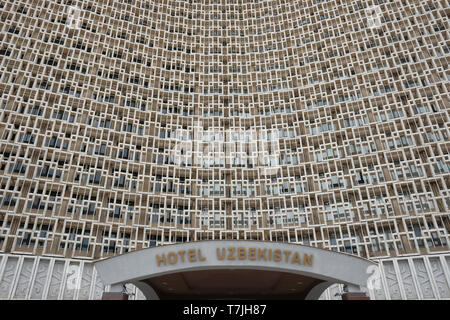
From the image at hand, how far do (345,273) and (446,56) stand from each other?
36103mm

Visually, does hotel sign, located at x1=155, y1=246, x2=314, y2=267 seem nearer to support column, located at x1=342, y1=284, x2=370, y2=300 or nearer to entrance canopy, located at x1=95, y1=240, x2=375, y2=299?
entrance canopy, located at x1=95, y1=240, x2=375, y2=299

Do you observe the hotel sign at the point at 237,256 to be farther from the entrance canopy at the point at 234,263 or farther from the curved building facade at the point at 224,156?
the curved building facade at the point at 224,156

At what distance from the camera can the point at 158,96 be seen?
49281mm

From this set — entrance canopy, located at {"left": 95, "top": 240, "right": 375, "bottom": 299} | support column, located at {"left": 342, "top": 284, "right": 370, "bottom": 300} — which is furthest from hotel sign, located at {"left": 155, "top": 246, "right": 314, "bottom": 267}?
support column, located at {"left": 342, "top": 284, "right": 370, "bottom": 300}

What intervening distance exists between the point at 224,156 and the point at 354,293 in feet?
97.9

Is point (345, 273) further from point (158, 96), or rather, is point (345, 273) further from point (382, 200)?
point (158, 96)

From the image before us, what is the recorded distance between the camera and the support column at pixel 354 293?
61.8 feet

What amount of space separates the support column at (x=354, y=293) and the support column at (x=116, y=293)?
39.2 feet

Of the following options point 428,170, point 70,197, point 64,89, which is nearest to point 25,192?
point 70,197

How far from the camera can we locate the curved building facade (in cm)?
3759

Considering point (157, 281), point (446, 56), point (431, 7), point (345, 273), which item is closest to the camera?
point (345, 273)

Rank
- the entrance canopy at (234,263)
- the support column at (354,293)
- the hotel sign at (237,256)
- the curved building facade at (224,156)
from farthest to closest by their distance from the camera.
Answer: the curved building facade at (224,156) → the hotel sign at (237,256) → the entrance canopy at (234,263) → the support column at (354,293)

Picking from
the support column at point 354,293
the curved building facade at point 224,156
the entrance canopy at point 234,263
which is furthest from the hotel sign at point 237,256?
the curved building facade at point 224,156

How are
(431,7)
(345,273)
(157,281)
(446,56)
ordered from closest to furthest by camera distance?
(345,273) → (157,281) → (446,56) → (431,7)
